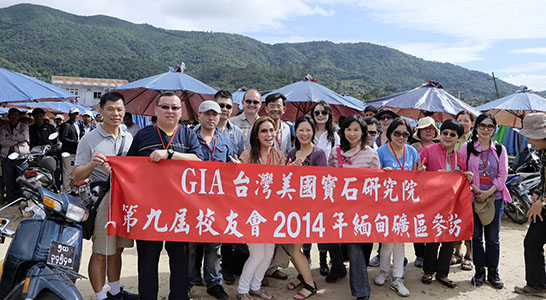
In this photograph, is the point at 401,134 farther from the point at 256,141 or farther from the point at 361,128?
the point at 256,141

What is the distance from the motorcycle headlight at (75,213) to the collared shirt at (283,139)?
7.53 feet

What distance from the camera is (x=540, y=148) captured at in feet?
12.8

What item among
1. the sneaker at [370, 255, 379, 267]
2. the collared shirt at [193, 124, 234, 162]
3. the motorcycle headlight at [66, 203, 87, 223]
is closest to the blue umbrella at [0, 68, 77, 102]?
the collared shirt at [193, 124, 234, 162]

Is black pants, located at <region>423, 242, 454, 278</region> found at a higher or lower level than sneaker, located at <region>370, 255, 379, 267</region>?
higher

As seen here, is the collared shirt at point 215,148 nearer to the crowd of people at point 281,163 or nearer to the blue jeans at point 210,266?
the crowd of people at point 281,163

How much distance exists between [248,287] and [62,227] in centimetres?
178

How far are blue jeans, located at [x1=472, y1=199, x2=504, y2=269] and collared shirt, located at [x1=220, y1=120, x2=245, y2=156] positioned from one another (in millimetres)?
2827

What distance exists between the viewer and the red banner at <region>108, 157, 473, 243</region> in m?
3.33

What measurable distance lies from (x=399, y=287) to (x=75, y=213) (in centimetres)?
326

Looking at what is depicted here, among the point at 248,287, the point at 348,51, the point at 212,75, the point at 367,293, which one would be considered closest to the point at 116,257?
the point at 248,287

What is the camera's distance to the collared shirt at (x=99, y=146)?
128 inches

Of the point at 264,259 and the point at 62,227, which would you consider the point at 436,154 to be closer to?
the point at 264,259

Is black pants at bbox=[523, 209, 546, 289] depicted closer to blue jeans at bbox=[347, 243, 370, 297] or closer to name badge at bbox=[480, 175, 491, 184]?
name badge at bbox=[480, 175, 491, 184]

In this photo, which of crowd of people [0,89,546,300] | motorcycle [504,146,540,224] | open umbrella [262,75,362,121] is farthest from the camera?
motorcycle [504,146,540,224]
